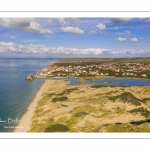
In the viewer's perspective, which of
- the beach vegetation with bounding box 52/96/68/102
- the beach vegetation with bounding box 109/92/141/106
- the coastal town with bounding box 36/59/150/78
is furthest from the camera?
the coastal town with bounding box 36/59/150/78

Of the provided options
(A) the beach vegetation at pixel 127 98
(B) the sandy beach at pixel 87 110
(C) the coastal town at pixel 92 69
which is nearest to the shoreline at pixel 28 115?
(B) the sandy beach at pixel 87 110

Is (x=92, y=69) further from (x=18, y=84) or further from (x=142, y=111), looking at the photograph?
(x=142, y=111)

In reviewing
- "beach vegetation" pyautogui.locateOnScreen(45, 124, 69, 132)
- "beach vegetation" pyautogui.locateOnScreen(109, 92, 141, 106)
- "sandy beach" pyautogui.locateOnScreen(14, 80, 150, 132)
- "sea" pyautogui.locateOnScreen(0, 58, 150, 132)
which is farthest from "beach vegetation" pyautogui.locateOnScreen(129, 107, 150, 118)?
"beach vegetation" pyautogui.locateOnScreen(45, 124, 69, 132)

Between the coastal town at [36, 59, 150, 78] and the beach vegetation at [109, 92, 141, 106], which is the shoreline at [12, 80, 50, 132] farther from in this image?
the beach vegetation at [109, 92, 141, 106]

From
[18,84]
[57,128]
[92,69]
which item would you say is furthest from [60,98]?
[92,69]
